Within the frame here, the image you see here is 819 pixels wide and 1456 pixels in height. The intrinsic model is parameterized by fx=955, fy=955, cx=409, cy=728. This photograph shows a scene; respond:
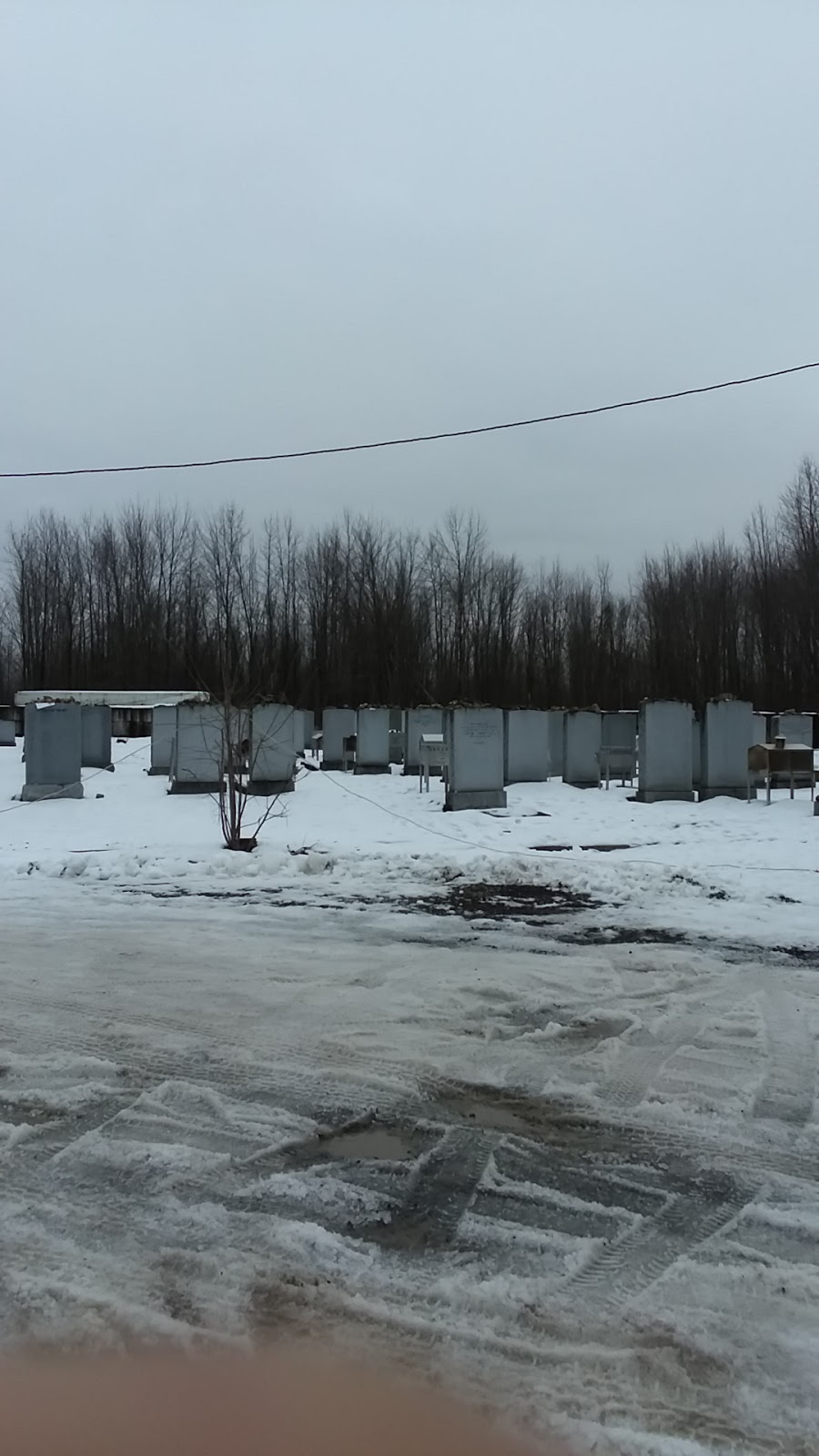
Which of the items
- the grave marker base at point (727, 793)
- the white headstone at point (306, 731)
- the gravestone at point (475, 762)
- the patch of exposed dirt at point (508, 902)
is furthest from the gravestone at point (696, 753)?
the white headstone at point (306, 731)

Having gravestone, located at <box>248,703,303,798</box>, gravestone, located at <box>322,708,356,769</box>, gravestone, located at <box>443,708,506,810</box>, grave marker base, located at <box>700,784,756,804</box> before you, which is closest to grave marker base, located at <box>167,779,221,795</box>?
gravestone, located at <box>248,703,303,798</box>

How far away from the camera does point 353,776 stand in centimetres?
2394

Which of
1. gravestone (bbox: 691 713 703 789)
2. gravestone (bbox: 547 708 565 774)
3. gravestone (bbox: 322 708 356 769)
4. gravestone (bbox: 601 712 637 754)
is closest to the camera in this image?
gravestone (bbox: 691 713 703 789)

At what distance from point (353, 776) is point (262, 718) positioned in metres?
5.82

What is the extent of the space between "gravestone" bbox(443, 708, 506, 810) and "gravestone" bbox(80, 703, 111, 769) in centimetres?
1033

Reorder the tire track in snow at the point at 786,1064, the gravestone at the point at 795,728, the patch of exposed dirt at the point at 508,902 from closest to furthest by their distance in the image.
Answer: the tire track in snow at the point at 786,1064, the patch of exposed dirt at the point at 508,902, the gravestone at the point at 795,728

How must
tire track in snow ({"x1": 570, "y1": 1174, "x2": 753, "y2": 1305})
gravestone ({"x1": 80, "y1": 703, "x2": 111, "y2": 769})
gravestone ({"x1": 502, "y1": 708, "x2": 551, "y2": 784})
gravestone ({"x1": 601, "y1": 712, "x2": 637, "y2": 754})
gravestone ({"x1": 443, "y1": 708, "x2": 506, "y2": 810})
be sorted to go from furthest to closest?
gravestone ({"x1": 601, "y1": 712, "x2": 637, "y2": 754}) → gravestone ({"x1": 80, "y1": 703, "x2": 111, "y2": 769}) → gravestone ({"x1": 502, "y1": 708, "x2": 551, "y2": 784}) → gravestone ({"x1": 443, "y1": 708, "x2": 506, "y2": 810}) → tire track in snow ({"x1": 570, "y1": 1174, "x2": 753, "y2": 1305})

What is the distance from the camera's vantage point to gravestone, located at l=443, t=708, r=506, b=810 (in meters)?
16.7

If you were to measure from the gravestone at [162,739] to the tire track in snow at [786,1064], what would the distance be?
18.3 m

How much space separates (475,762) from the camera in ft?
55.4

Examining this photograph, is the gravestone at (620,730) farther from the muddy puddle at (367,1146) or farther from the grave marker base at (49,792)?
the muddy puddle at (367,1146)

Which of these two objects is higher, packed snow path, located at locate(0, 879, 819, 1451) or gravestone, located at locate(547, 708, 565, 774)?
gravestone, located at locate(547, 708, 565, 774)

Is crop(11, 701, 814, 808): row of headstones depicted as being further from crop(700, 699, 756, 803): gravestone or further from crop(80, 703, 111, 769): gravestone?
crop(80, 703, 111, 769): gravestone

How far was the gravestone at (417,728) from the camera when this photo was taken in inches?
968
